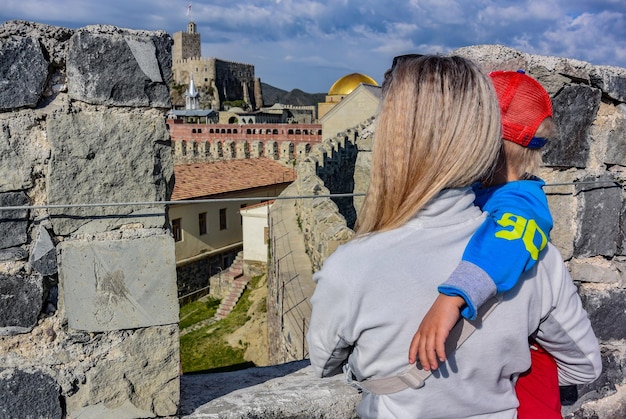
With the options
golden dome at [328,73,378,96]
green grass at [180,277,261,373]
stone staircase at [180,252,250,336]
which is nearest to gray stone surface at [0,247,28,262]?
green grass at [180,277,261,373]

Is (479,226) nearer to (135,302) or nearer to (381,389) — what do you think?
(381,389)

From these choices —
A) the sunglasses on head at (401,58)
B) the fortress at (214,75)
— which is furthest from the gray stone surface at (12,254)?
the fortress at (214,75)

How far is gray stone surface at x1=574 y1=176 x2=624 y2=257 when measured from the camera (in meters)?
2.61

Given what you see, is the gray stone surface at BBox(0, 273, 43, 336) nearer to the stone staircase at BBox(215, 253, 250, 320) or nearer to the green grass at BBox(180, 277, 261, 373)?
the green grass at BBox(180, 277, 261, 373)

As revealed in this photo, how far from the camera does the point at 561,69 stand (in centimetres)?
248

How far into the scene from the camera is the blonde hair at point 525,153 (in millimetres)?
1578

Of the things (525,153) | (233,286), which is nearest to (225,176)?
(233,286)

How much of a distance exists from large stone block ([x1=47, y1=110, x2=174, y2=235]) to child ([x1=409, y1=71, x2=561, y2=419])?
1.00m

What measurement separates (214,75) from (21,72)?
60956mm

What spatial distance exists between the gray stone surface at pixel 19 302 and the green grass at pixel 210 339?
803 centimetres

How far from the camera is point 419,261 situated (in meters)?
1.28

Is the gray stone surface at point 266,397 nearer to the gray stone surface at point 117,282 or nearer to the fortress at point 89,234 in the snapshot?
the fortress at point 89,234

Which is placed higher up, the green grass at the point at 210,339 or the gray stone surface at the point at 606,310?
the gray stone surface at the point at 606,310

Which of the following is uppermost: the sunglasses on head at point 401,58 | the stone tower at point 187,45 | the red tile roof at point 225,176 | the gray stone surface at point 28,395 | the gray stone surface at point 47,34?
the stone tower at point 187,45
